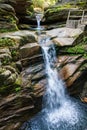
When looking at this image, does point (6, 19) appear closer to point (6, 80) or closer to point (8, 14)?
point (8, 14)

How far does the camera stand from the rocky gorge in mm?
8328

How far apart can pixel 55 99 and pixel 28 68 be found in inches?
83.0

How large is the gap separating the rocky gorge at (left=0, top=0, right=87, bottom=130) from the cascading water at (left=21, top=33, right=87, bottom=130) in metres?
0.32

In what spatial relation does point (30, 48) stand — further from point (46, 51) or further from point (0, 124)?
point (0, 124)

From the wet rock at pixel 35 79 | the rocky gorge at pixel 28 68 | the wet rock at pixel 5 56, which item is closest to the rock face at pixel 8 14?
the rocky gorge at pixel 28 68

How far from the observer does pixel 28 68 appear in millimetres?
10234

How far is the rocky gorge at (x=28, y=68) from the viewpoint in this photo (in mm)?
8328

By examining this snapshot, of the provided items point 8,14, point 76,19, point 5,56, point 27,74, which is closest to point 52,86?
point 27,74

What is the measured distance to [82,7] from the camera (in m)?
17.0

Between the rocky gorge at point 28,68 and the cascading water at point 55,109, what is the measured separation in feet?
1.04

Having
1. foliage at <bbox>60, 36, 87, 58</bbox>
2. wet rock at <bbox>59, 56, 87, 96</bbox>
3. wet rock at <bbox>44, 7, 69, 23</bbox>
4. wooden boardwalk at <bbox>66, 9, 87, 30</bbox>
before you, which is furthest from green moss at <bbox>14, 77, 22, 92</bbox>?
wet rock at <bbox>44, 7, 69, 23</bbox>

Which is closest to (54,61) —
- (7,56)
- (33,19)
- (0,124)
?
(7,56)

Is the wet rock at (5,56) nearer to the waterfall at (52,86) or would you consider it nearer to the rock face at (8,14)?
the waterfall at (52,86)

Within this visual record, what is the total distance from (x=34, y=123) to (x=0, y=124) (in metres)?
1.70
